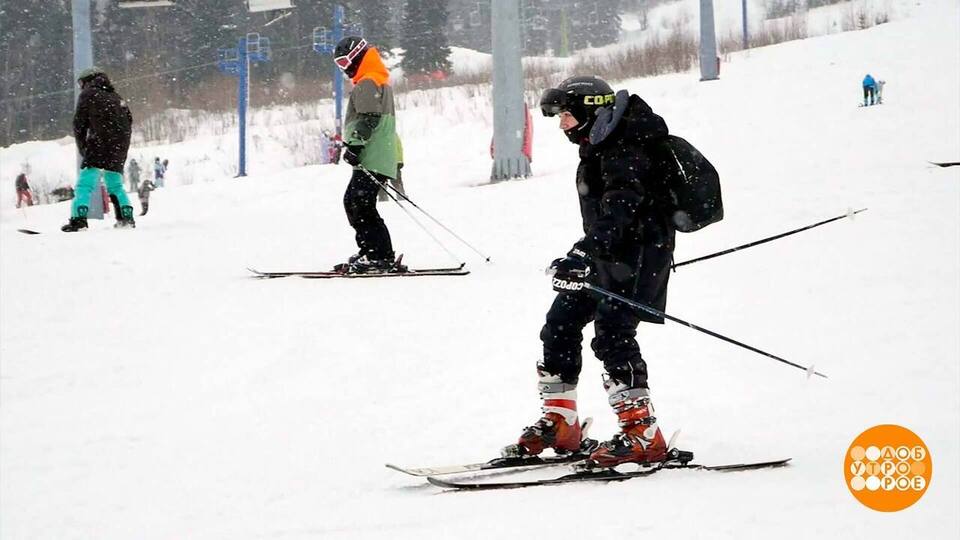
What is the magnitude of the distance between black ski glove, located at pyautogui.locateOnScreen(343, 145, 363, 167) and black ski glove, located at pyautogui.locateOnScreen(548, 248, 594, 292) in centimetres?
433

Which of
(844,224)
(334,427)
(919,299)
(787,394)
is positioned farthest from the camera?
(844,224)

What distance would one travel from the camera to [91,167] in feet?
33.7

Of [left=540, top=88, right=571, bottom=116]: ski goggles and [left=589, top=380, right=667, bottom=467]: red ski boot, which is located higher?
[left=540, top=88, right=571, bottom=116]: ski goggles

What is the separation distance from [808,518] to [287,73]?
2126 inches

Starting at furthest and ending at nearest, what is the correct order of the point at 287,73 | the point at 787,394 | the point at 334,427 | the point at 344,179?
the point at 287,73, the point at 344,179, the point at 787,394, the point at 334,427

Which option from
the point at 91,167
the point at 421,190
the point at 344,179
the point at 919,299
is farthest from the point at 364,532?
the point at 344,179

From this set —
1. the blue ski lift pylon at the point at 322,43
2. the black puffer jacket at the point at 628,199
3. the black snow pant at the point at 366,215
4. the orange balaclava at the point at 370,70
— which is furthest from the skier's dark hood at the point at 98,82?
the blue ski lift pylon at the point at 322,43

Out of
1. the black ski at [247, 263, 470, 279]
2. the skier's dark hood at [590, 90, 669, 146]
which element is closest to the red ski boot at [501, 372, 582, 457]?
the skier's dark hood at [590, 90, 669, 146]

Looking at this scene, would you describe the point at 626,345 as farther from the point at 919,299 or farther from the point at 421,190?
the point at 421,190

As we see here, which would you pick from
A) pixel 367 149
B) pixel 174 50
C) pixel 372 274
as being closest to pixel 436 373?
pixel 372 274

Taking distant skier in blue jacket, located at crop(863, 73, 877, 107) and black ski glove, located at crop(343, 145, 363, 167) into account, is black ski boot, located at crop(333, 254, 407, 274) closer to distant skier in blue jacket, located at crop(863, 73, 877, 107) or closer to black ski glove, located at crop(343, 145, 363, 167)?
black ski glove, located at crop(343, 145, 363, 167)

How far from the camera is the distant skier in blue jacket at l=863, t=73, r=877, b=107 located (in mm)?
18203

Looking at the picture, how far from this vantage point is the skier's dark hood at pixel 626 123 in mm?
3779

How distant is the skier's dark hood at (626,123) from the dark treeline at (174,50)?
47.9 meters
